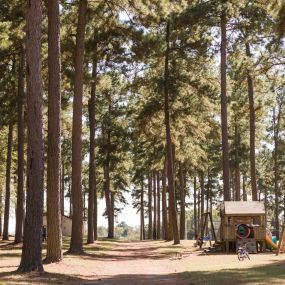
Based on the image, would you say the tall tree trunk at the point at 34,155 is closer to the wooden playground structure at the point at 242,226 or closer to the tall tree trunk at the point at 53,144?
the tall tree trunk at the point at 53,144

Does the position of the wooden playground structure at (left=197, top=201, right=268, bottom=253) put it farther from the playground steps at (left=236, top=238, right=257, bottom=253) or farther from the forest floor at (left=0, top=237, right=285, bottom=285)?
the forest floor at (left=0, top=237, right=285, bottom=285)

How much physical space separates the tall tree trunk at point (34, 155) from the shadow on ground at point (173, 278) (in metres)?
0.65

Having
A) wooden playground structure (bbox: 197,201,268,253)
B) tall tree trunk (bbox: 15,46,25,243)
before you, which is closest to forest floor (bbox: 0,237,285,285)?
wooden playground structure (bbox: 197,201,268,253)

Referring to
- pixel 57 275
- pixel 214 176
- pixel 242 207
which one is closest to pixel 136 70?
pixel 242 207

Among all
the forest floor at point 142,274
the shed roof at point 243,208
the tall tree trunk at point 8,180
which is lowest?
the forest floor at point 142,274

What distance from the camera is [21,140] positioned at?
92.8 feet

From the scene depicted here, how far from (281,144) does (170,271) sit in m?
37.1

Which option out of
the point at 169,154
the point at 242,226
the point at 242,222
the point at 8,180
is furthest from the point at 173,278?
the point at 8,180

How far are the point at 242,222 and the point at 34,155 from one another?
538 inches

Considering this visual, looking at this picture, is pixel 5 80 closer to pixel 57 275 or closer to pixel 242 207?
pixel 242 207

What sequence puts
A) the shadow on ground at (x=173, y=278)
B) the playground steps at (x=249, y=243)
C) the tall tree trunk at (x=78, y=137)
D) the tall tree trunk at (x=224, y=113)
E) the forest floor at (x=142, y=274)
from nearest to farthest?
the shadow on ground at (x=173, y=278), the forest floor at (x=142, y=274), the tall tree trunk at (x=78, y=137), the playground steps at (x=249, y=243), the tall tree trunk at (x=224, y=113)

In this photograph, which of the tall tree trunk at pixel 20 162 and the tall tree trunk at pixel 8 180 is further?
the tall tree trunk at pixel 8 180

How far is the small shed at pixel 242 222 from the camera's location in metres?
23.8

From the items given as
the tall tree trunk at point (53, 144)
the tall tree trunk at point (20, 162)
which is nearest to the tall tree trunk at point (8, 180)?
the tall tree trunk at point (20, 162)
